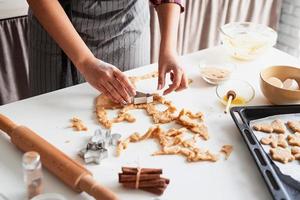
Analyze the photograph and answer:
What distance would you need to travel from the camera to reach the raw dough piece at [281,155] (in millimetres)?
962

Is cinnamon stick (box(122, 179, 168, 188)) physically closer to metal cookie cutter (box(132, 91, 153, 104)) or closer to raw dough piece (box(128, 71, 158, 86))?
metal cookie cutter (box(132, 91, 153, 104))

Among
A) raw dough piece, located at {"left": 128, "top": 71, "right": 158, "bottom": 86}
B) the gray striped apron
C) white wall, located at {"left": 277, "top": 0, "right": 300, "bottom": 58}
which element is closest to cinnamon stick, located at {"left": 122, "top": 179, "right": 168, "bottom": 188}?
raw dough piece, located at {"left": 128, "top": 71, "right": 158, "bottom": 86}

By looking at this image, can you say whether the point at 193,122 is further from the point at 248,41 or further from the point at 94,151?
the point at 248,41

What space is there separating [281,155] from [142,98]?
1.33 feet

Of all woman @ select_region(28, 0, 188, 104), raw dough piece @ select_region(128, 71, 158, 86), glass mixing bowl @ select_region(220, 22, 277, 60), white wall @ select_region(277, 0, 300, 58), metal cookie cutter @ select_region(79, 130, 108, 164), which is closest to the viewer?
metal cookie cutter @ select_region(79, 130, 108, 164)

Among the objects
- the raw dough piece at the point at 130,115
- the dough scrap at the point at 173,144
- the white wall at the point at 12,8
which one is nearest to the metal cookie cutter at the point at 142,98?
the raw dough piece at the point at 130,115

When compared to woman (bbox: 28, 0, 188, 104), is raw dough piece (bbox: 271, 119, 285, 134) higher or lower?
lower

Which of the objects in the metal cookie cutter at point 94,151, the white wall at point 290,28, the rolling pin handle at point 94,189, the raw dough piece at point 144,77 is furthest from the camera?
the white wall at point 290,28

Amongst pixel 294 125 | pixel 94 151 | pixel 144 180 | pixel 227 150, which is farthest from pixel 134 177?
pixel 294 125

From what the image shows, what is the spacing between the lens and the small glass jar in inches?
30.7

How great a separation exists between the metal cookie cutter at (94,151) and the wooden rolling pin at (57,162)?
54 mm

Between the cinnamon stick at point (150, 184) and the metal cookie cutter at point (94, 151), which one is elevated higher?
the metal cookie cutter at point (94, 151)

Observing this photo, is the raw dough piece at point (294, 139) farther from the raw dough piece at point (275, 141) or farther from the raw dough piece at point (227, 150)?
the raw dough piece at point (227, 150)

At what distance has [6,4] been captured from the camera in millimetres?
1722
